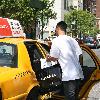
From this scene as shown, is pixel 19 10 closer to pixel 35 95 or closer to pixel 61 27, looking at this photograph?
pixel 35 95

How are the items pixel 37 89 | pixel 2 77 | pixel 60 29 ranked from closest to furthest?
pixel 2 77 < pixel 60 29 < pixel 37 89

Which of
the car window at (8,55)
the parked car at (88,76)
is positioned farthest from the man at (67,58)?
the parked car at (88,76)

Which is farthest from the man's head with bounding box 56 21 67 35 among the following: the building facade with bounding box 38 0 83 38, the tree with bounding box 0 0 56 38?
the building facade with bounding box 38 0 83 38

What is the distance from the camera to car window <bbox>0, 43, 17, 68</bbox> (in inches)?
290

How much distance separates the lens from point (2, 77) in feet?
21.8

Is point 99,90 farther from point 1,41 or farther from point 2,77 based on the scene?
point 2,77

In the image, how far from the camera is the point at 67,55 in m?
7.04

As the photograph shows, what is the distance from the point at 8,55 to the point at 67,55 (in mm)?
1137

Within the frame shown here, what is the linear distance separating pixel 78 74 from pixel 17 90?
1.01 meters

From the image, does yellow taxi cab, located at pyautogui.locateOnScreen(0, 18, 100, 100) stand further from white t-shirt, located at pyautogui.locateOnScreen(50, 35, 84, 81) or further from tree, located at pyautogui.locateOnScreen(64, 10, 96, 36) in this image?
tree, located at pyautogui.locateOnScreen(64, 10, 96, 36)

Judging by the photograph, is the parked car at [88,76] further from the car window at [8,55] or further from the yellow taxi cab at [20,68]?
the car window at [8,55]

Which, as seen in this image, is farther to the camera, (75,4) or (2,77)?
(75,4)

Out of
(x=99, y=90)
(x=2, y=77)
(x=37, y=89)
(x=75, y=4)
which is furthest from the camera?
(x=75, y=4)

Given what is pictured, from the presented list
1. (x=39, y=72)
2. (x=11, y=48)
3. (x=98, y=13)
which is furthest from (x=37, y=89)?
(x=98, y=13)
